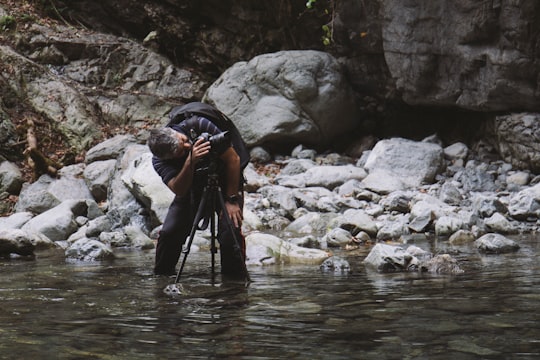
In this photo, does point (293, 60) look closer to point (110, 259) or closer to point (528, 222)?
point (528, 222)

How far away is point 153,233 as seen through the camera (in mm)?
8859

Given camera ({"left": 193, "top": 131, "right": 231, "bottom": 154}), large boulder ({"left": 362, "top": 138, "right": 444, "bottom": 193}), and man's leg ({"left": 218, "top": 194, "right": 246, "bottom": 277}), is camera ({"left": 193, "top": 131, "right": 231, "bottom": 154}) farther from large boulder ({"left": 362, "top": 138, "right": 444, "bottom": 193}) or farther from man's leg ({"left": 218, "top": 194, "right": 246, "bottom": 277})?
large boulder ({"left": 362, "top": 138, "right": 444, "bottom": 193})

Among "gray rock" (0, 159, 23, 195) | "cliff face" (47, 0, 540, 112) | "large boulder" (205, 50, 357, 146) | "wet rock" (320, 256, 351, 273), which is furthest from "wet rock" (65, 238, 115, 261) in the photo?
"cliff face" (47, 0, 540, 112)

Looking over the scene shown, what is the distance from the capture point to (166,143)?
4.37 meters

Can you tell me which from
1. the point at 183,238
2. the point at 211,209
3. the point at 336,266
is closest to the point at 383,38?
the point at 336,266

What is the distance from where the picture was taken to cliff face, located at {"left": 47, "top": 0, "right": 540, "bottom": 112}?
10203 millimetres

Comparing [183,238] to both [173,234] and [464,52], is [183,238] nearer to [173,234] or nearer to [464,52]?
[173,234]

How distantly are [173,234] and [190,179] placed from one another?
0.66 m

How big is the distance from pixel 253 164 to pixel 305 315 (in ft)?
31.9

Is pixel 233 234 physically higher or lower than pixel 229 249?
higher

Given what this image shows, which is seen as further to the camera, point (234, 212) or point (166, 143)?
point (234, 212)

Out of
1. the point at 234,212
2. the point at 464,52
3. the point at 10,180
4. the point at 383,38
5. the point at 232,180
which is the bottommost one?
the point at 234,212

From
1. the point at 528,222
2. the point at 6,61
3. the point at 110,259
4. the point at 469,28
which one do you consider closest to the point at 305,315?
the point at 110,259

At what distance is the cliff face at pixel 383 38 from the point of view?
10.2 metres
